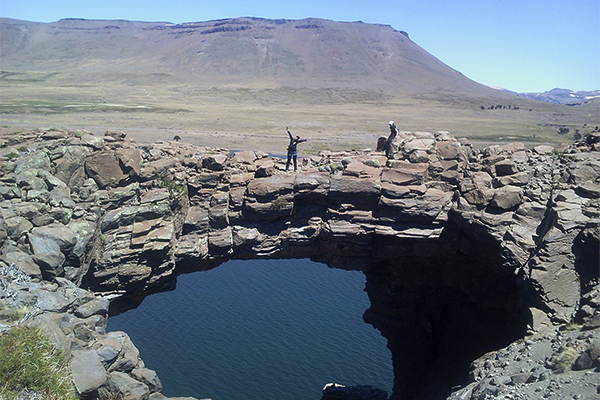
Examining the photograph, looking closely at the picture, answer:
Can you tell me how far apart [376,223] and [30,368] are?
13.9 m

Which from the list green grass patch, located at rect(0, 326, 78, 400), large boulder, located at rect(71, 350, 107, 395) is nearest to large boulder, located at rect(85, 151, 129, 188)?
large boulder, located at rect(71, 350, 107, 395)

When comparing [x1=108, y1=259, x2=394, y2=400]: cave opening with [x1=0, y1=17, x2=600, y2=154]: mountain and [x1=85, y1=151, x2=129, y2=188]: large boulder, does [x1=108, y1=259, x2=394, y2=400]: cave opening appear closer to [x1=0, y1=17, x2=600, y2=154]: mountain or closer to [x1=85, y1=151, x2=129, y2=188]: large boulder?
[x1=85, y1=151, x2=129, y2=188]: large boulder

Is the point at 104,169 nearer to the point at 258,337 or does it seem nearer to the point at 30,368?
the point at 30,368

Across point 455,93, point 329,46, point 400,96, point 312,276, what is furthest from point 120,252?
point 329,46

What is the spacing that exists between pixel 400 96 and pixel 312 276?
390 feet

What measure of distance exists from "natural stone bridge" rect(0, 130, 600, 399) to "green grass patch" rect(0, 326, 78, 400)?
12.2 ft

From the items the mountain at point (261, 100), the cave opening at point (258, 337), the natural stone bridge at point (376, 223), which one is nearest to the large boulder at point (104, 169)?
the natural stone bridge at point (376, 223)

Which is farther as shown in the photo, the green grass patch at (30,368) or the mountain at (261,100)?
the mountain at (261,100)

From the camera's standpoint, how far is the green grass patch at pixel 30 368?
980 cm

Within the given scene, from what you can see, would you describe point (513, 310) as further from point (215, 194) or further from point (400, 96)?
point (400, 96)

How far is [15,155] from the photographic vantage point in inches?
626

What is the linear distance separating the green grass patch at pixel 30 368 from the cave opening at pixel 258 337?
15.0 metres

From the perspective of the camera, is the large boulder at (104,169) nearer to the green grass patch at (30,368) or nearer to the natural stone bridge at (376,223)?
the natural stone bridge at (376,223)

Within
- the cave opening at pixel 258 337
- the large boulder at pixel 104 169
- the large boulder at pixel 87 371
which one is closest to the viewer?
the large boulder at pixel 87 371
